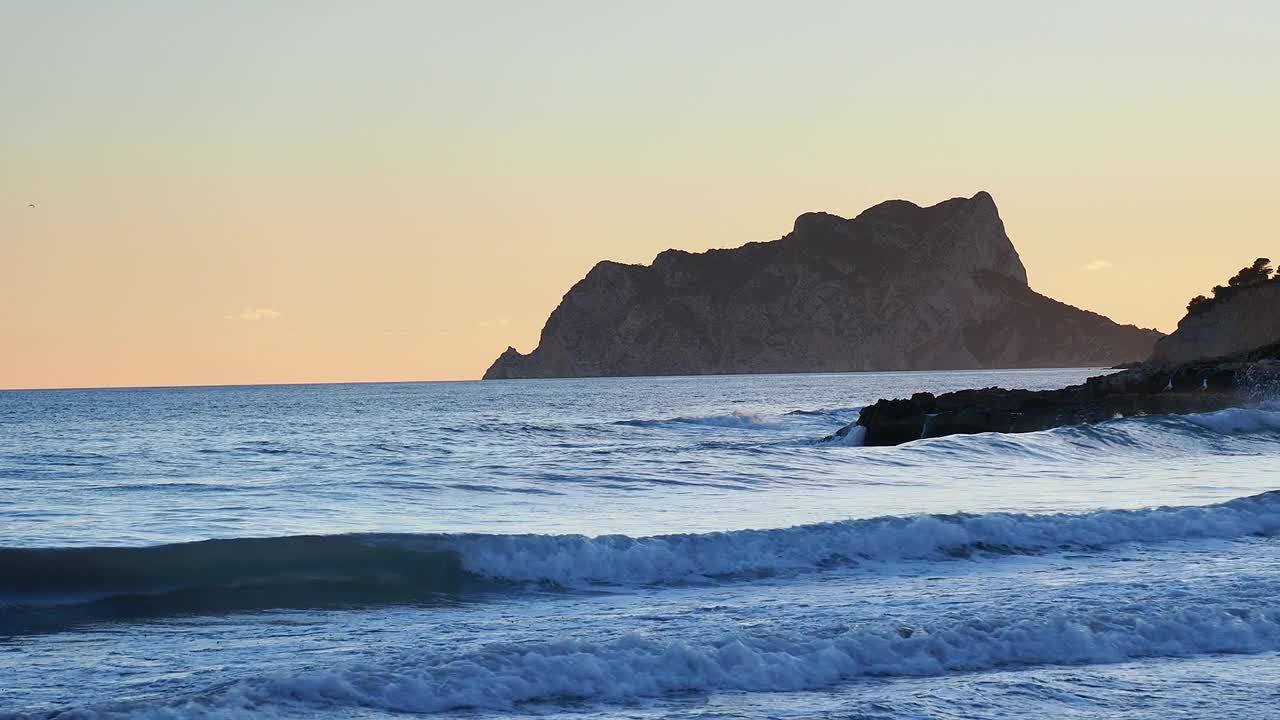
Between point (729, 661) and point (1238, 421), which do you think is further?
point (1238, 421)

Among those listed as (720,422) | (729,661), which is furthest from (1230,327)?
(729,661)

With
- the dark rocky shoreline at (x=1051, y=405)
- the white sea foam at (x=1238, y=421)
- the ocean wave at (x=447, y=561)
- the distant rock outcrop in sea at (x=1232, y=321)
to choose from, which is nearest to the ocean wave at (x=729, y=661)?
the ocean wave at (x=447, y=561)

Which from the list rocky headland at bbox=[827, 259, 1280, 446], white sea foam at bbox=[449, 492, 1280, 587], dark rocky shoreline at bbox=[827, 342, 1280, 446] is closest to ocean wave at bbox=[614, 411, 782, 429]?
rocky headland at bbox=[827, 259, 1280, 446]

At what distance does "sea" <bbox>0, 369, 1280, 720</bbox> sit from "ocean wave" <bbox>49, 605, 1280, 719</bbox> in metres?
0.02

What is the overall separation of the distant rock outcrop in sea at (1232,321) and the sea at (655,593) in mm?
77967

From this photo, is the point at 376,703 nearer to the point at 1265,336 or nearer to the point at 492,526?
the point at 492,526

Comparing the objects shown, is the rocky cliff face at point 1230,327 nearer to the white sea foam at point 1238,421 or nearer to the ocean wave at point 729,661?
the white sea foam at point 1238,421

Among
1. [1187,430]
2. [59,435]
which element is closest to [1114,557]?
[1187,430]

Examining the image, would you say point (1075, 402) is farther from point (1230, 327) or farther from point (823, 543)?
point (1230, 327)

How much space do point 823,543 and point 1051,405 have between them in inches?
1029

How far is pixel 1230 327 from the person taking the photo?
98938 mm

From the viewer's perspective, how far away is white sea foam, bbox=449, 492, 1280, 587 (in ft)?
44.0

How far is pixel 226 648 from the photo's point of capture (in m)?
9.80

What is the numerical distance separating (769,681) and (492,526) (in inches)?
317
